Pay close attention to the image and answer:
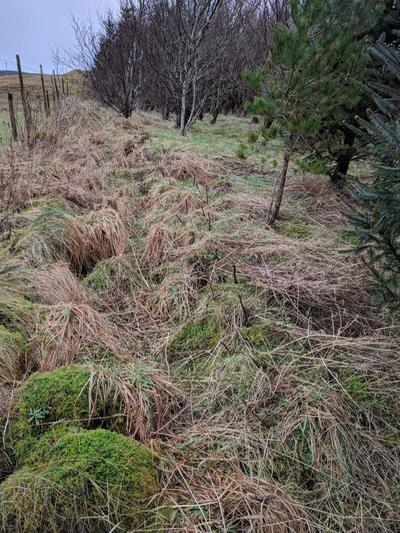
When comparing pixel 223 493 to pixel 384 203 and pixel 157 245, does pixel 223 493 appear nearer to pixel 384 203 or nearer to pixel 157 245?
pixel 384 203

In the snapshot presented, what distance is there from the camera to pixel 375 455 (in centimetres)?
162

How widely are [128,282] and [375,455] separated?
1.89 metres

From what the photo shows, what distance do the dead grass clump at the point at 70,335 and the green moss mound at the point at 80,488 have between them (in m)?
0.61

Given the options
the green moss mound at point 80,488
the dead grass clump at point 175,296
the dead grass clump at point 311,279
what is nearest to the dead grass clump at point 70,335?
the dead grass clump at point 175,296

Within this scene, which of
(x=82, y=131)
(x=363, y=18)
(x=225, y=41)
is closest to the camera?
(x=363, y=18)

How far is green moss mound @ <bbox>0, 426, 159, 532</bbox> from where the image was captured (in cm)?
127

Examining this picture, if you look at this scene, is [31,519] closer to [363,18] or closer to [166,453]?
[166,453]

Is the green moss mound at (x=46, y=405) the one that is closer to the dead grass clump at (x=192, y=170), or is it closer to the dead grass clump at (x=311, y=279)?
the dead grass clump at (x=311, y=279)

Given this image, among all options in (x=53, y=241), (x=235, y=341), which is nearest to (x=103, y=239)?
(x=53, y=241)

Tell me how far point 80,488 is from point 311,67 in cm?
306

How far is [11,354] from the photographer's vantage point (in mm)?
1984

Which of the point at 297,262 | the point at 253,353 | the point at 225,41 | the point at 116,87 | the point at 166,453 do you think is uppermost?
the point at 225,41

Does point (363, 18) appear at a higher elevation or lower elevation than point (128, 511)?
higher

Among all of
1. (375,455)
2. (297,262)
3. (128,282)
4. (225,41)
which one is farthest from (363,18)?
(225,41)
